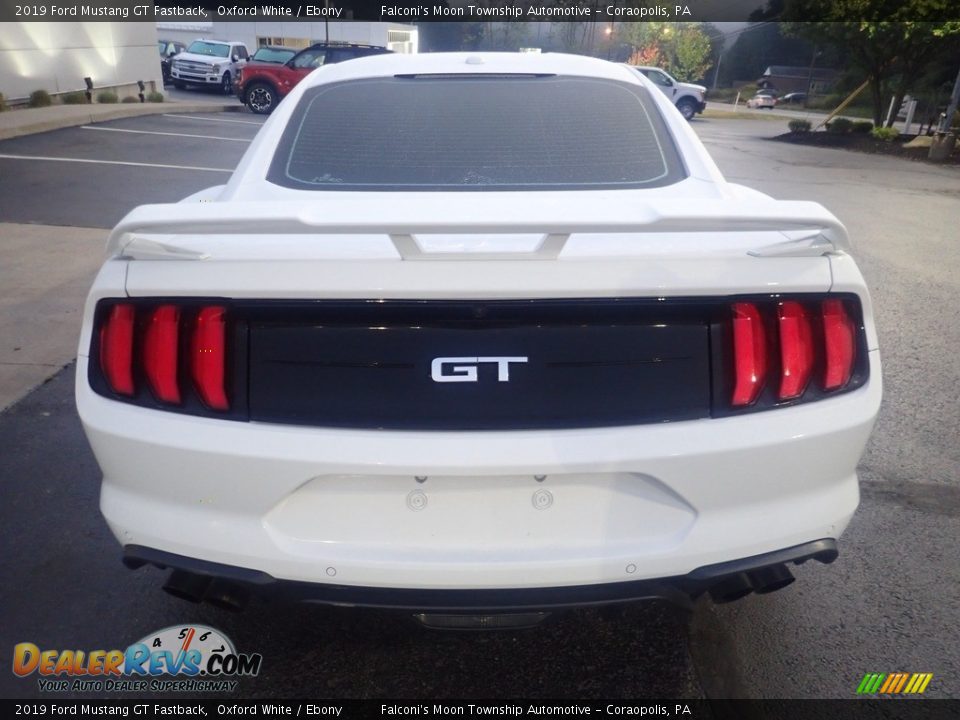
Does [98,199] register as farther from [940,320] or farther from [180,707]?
[940,320]

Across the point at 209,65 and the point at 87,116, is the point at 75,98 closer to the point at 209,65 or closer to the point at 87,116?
the point at 87,116

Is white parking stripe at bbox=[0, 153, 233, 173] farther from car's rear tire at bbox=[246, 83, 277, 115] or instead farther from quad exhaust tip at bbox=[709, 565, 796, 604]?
quad exhaust tip at bbox=[709, 565, 796, 604]

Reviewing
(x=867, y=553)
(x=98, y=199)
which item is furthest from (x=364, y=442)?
(x=98, y=199)

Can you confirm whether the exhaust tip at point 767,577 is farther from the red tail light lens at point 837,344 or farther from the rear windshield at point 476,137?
the rear windshield at point 476,137

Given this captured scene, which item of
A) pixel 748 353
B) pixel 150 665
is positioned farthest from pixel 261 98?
pixel 748 353

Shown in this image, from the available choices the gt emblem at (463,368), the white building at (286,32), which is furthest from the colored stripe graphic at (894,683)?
the white building at (286,32)

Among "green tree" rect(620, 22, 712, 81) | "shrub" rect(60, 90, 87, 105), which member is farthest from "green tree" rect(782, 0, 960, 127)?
"green tree" rect(620, 22, 712, 81)

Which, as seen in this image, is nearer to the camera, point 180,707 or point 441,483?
point 441,483

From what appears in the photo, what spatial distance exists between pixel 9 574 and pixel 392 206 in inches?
82.7

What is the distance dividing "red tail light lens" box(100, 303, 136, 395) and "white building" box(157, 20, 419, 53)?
4256 centimetres

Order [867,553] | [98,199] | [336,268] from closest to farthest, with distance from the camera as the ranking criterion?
[336,268]
[867,553]
[98,199]

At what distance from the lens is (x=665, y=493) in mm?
1742

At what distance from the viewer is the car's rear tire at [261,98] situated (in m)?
20.2

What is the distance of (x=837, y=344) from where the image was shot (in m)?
1.83
